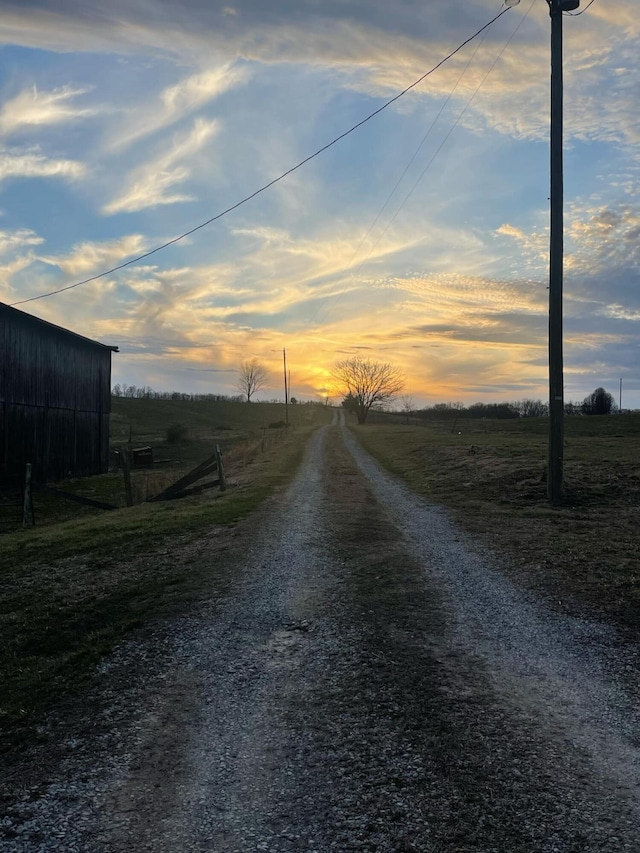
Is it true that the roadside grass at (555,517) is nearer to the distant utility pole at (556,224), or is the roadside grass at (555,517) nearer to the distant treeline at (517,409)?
the distant utility pole at (556,224)

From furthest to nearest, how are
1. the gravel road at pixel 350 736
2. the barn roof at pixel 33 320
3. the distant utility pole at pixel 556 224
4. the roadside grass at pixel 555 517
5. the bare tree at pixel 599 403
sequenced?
1. the bare tree at pixel 599 403
2. the barn roof at pixel 33 320
3. the distant utility pole at pixel 556 224
4. the roadside grass at pixel 555 517
5. the gravel road at pixel 350 736

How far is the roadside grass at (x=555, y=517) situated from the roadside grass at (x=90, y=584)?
420 cm

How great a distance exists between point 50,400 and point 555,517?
20427 mm

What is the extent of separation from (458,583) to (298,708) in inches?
145

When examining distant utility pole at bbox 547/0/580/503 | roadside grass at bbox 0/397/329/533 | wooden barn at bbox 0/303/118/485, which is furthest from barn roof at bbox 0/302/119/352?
distant utility pole at bbox 547/0/580/503

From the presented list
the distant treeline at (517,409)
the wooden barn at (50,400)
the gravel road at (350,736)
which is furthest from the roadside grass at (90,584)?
the distant treeline at (517,409)

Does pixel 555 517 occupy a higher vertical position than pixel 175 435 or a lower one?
lower

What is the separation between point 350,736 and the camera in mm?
3811

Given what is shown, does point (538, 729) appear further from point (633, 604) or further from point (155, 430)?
point (155, 430)

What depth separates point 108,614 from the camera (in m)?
6.58

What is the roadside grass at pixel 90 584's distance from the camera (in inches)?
197

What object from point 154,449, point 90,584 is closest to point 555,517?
point 90,584

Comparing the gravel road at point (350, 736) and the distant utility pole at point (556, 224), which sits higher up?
the distant utility pole at point (556, 224)

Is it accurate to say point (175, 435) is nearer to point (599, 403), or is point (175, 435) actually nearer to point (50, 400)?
point (50, 400)
